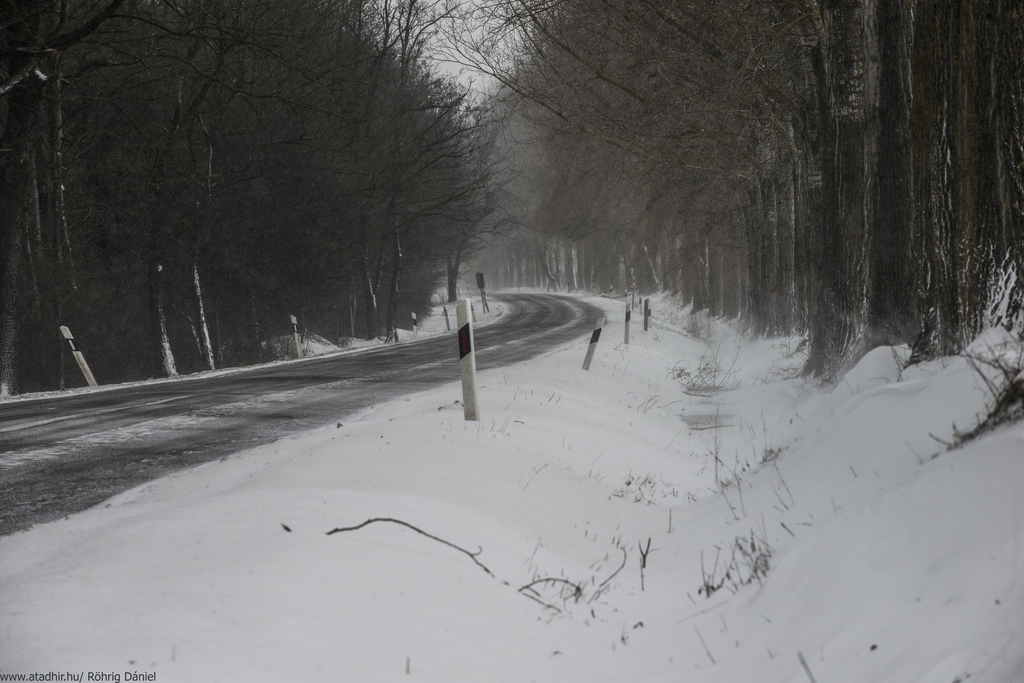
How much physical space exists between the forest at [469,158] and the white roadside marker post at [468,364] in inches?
154

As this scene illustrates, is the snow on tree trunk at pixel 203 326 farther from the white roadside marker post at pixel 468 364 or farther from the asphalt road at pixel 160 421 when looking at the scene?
the white roadside marker post at pixel 468 364

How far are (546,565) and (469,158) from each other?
98.3ft

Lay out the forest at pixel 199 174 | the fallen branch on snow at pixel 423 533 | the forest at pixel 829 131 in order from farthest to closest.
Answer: the forest at pixel 199 174 → the forest at pixel 829 131 → the fallen branch on snow at pixel 423 533

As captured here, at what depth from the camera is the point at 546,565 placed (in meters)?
4.62

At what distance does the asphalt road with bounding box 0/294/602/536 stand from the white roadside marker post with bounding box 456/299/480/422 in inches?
72.8

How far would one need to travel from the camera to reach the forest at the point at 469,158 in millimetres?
5379

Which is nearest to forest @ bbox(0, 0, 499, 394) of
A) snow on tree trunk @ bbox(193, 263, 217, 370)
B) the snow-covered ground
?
snow on tree trunk @ bbox(193, 263, 217, 370)

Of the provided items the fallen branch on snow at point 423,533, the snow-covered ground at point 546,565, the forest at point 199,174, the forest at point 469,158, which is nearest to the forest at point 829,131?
the forest at point 469,158

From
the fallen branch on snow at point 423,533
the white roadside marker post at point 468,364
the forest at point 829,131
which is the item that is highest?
the forest at point 829,131

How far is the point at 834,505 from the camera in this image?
14.1 ft

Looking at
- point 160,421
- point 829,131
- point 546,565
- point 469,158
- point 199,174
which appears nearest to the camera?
point 546,565

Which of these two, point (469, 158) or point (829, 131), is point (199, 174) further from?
point (469, 158)

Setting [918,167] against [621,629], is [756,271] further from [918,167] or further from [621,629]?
[621,629]

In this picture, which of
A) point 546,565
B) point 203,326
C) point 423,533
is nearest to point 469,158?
point 203,326
